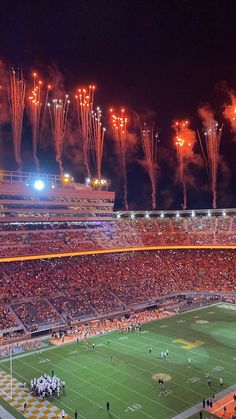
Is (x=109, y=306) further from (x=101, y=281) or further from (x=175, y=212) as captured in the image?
(x=175, y=212)

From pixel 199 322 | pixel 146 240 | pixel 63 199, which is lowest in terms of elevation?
pixel 199 322

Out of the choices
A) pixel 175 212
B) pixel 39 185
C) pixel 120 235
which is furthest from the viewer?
pixel 175 212

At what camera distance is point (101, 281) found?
55438mm

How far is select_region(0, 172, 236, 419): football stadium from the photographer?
89.2 ft

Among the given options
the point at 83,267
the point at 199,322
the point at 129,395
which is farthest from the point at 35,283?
the point at 129,395

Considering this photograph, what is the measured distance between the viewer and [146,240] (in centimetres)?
6612

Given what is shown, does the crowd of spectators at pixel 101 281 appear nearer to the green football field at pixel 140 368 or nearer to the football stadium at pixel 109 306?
the football stadium at pixel 109 306

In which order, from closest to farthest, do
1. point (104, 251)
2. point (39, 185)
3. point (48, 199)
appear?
point (39, 185)
point (104, 251)
point (48, 199)

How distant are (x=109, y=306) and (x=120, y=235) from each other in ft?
56.4

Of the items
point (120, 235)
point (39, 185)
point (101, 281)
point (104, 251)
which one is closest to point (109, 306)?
point (101, 281)

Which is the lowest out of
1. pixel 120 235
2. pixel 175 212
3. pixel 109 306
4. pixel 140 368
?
pixel 140 368

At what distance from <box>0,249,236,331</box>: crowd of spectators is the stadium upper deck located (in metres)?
6.63

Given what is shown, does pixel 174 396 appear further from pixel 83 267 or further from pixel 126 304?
pixel 83 267

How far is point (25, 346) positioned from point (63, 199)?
26708 millimetres
